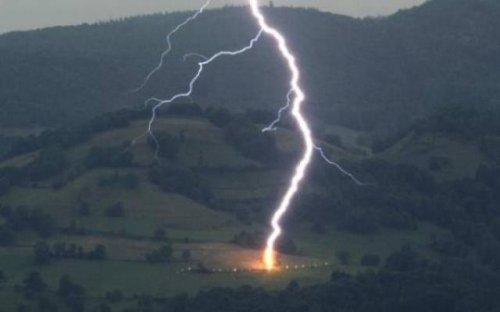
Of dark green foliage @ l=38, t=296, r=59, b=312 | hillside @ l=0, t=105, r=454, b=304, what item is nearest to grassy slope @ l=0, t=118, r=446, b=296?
hillside @ l=0, t=105, r=454, b=304

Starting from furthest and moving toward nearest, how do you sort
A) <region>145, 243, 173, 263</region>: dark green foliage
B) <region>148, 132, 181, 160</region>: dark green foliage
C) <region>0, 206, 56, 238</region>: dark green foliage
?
<region>148, 132, 181, 160</region>: dark green foliage < <region>0, 206, 56, 238</region>: dark green foliage < <region>145, 243, 173, 263</region>: dark green foliage

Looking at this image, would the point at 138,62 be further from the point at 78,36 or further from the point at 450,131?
the point at 450,131

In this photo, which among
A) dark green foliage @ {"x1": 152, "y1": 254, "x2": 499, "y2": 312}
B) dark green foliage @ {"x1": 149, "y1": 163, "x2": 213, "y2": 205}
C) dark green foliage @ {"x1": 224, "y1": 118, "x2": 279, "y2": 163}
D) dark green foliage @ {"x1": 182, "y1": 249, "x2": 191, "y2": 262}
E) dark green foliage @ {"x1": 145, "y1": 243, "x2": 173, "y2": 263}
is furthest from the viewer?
dark green foliage @ {"x1": 224, "y1": 118, "x2": 279, "y2": 163}

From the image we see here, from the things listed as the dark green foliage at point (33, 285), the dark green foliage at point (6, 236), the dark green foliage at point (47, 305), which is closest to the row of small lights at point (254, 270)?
the dark green foliage at point (33, 285)

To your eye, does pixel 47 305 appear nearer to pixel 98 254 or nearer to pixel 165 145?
pixel 98 254

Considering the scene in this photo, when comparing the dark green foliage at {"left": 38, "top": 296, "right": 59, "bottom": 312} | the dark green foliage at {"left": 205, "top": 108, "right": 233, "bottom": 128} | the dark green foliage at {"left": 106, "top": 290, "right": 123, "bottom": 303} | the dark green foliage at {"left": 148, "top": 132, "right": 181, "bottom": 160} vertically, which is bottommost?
the dark green foliage at {"left": 38, "top": 296, "right": 59, "bottom": 312}

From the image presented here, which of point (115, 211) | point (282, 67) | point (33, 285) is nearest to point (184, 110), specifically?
point (115, 211)

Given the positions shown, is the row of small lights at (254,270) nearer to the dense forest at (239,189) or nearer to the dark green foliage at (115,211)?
the dense forest at (239,189)

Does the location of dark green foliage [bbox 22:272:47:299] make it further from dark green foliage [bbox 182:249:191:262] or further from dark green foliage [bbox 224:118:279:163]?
dark green foliage [bbox 224:118:279:163]
